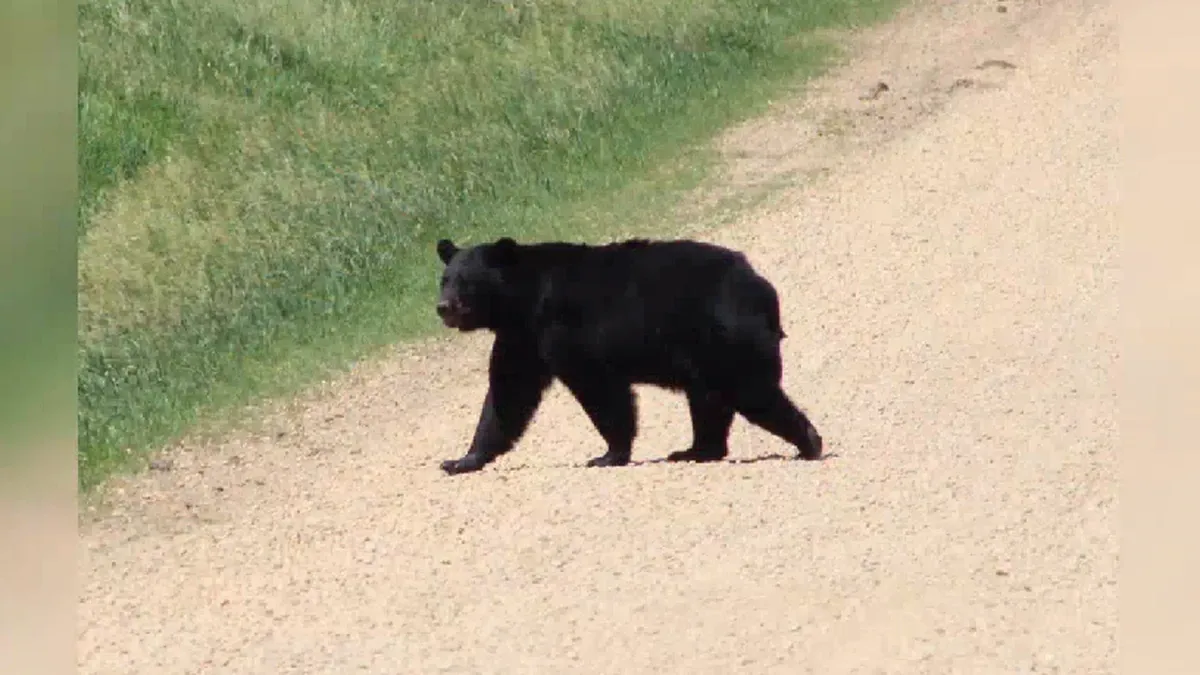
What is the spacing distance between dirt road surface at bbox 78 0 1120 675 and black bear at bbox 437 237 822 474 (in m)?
0.10

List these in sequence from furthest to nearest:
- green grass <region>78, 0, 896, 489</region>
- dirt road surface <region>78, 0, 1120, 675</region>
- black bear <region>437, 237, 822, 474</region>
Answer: green grass <region>78, 0, 896, 489</region>
black bear <region>437, 237, 822, 474</region>
dirt road surface <region>78, 0, 1120, 675</region>

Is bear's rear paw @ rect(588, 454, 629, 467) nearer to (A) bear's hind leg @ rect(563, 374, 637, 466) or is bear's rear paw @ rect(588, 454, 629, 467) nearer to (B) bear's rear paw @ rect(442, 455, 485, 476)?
(A) bear's hind leg @ rect(563, 374, 637, 466)

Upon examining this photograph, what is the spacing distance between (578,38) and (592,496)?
1840 mm

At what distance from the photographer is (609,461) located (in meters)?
7.03

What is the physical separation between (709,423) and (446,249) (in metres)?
0.96

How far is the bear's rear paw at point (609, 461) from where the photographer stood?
7016mm

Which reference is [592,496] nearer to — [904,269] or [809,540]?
[809,540]

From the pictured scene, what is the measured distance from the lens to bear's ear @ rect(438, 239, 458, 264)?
7207 mm

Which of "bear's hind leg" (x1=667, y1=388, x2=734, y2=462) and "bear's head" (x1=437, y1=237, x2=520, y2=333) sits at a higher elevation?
"bear's head" (x1=437, y1=237, x2=520, y2=333)

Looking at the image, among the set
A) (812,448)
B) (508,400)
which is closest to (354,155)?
(508,400)

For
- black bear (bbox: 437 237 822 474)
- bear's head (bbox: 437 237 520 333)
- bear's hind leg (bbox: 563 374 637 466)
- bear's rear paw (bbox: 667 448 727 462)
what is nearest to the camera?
black bear (bbox: 437 237 822 474)

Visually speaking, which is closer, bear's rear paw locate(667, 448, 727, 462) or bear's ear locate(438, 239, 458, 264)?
bear's rear paw locate(667, 448, 727, 462)

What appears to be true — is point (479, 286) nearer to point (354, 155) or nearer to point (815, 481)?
point (354, 155)

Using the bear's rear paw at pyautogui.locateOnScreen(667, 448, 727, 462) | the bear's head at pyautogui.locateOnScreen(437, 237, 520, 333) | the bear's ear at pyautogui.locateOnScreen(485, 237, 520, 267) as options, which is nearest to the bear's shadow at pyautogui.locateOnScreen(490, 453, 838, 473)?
the bear's rear paw at pyautogui.locateOnScreen(667, 448, 727, 462)
